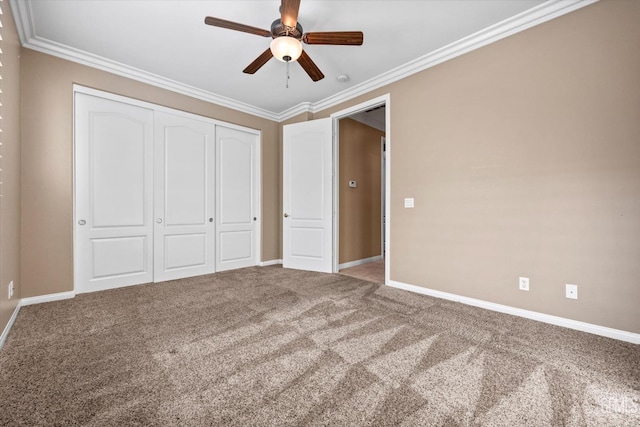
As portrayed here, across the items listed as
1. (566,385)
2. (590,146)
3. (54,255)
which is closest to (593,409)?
(566,385)

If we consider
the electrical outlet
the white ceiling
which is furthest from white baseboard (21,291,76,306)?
the electrical outlet

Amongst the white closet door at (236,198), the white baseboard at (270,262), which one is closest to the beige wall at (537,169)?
the white baseboard at (270,262)

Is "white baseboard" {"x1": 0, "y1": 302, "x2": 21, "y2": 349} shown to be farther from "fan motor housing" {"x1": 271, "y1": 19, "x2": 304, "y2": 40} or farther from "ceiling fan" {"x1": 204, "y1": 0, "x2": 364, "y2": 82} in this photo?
"fan motor housing" {"x1": 271, "y1": 19, "x2": 304, "y2": 40}

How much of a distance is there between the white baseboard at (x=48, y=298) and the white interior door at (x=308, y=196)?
2684 millimetres

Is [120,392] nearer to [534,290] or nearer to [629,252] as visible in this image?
[534,290]

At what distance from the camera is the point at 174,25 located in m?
2.57

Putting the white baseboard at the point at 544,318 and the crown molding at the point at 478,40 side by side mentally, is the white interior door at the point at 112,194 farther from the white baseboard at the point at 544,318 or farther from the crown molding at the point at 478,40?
the white baseboard at the point at 544,318

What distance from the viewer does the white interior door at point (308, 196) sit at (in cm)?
418

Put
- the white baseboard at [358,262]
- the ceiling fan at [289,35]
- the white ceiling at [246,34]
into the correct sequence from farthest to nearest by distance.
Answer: the white baseboard at [358,262] < the white ceiling at [246,34] < the ceiling fan at [289,35]

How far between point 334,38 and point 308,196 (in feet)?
8.10

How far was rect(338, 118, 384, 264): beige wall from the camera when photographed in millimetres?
4656

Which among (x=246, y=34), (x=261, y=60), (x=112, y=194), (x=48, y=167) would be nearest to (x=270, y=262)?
(x=112, y=194)

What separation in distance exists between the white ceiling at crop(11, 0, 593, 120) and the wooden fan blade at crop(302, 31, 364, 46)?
0.34 m

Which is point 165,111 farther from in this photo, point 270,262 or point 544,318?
point 544,318
